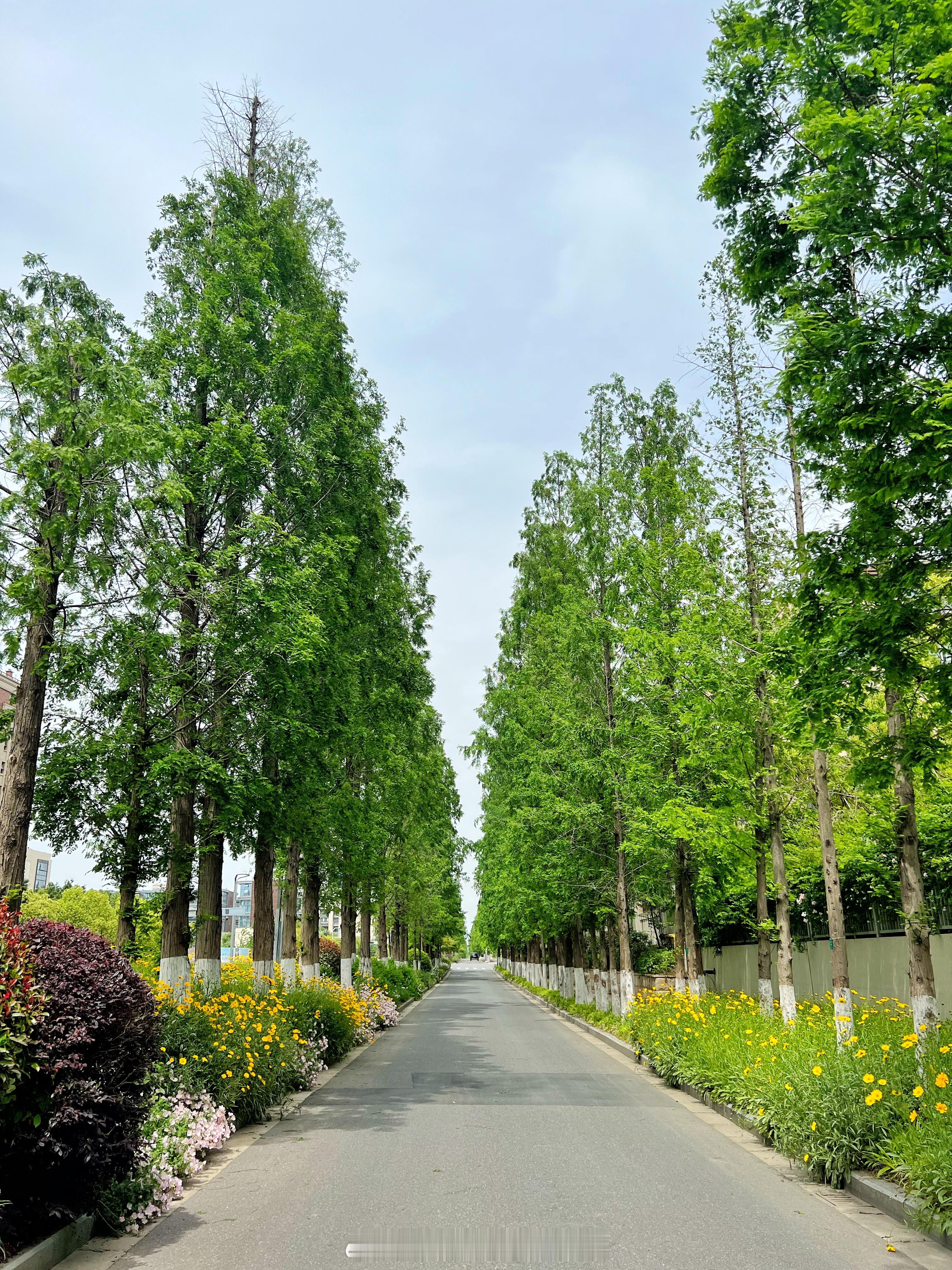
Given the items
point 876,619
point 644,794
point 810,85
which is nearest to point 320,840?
point 644,794

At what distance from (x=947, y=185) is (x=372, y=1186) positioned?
29.8 feet

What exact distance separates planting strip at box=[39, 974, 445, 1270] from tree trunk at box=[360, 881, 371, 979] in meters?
18.6

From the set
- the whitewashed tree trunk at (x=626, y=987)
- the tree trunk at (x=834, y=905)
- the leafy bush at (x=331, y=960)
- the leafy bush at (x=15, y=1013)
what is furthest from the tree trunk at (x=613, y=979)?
the leafy bush at (x=15, y=1013)

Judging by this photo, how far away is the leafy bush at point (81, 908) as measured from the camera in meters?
46.8

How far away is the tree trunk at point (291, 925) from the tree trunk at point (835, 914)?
11911mm

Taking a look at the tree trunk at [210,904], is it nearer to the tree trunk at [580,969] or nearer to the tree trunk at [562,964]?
the tree trunk at [580,969]

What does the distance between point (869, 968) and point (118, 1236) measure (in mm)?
18126

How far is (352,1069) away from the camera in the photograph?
702 inches

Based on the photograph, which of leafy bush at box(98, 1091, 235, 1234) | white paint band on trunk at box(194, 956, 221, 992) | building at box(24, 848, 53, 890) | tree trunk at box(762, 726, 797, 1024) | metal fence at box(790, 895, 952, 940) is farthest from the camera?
building at box(24, 848, 53, 890)

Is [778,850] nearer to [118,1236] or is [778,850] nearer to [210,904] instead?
[210,904]

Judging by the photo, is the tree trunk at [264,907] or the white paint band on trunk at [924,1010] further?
the tree trunk at [264,907]

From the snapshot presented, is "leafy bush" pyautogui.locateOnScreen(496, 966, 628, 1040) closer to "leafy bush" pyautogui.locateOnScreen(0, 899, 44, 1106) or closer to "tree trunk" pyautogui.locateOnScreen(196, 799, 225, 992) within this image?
"tree trunk" pyautogui.locateOnScreen(196, 799, 225, 992)

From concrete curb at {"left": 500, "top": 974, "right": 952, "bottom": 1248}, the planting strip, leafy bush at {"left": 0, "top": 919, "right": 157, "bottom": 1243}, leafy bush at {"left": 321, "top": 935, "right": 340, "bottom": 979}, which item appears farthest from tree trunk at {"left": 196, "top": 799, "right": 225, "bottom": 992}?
leafy bush at {"left": 321, "top": 935, "right": 340, "bottom": 979}

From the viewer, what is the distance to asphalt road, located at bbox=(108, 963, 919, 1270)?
Result: 6.52 meters
